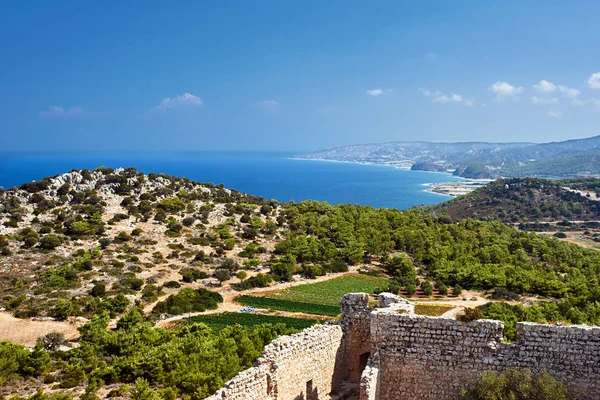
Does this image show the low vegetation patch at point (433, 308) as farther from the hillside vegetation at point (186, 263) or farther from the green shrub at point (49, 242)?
the green shrub at point (49, 242)

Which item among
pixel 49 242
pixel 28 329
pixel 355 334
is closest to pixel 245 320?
pixel 28 329

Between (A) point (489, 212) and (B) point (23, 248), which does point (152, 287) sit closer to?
(B) point (23, 248)

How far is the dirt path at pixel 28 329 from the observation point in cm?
2860

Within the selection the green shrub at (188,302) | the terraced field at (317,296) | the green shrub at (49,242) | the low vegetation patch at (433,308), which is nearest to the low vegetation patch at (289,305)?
the terraced field at (317,296)

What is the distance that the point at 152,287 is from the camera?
38625mm

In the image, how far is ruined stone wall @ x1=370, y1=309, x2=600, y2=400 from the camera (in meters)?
8.91

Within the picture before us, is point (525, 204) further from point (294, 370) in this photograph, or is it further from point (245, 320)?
point (294, 370)

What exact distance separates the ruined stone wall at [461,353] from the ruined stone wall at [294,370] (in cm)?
127

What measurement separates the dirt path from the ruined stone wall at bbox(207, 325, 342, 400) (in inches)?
936

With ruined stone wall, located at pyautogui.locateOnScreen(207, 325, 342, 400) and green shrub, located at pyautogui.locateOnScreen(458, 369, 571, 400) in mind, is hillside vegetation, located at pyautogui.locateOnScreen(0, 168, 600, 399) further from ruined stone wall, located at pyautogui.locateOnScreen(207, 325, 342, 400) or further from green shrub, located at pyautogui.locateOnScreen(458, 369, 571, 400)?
green shrub, located at pyautogui.locateOnScreen(458, 369, 571, 400)

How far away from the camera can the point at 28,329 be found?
30.2 metres

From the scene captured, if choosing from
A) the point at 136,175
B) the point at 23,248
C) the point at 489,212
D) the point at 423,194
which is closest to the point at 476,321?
the point at 23,248

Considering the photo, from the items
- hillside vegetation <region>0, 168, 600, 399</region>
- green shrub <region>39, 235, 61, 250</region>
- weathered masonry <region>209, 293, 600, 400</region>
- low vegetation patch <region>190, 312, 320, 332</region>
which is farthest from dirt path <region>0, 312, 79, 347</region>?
weathered masonry <region>209, 293, 600, 400</region>

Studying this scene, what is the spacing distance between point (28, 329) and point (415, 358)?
29.2m
